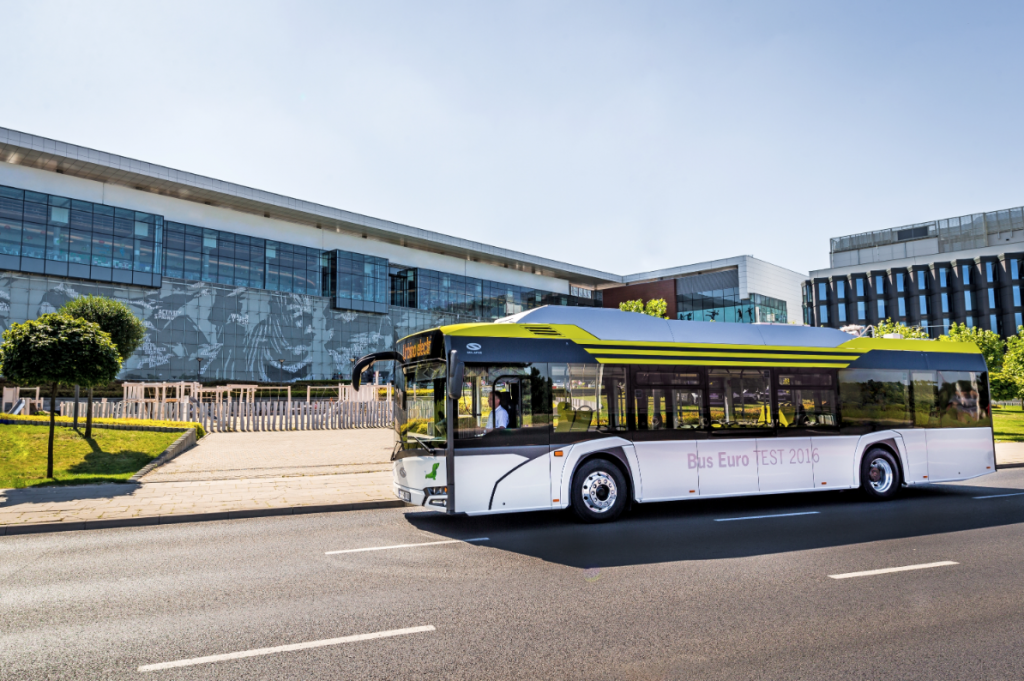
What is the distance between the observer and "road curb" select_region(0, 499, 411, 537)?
8.98 m

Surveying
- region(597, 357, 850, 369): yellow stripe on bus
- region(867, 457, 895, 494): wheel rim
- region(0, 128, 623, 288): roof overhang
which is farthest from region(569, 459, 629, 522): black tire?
region(0, 128, 623, 288): roof overhang

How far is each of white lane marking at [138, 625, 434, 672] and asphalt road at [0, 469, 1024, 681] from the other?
0.06m

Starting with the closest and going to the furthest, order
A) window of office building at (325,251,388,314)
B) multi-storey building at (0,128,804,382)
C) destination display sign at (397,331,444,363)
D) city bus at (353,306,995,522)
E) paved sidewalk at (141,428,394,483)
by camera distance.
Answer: city bus at (353,306,995,522)
destination display sign at (397,331,444,363)
paved sidewalk at (141,428,394,483)
multi-storey building at (0,128,804,382)
window of office building at (325,251,388,314)

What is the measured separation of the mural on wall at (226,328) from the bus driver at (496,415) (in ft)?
141

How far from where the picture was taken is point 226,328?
166 ft

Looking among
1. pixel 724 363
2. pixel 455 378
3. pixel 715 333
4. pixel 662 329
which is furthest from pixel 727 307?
pixel 455 378

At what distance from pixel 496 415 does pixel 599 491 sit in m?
1.93

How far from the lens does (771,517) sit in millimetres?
9922

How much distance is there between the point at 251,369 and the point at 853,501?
157 ft

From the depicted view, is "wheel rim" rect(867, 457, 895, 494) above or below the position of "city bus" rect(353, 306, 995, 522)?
below

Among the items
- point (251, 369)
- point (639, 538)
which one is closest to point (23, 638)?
point (639, 538)

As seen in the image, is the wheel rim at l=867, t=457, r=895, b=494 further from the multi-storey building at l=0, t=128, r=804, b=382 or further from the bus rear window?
the multi-storey building at l=0, t=128, r=804, b=382

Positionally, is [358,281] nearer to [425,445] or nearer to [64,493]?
[64,493]

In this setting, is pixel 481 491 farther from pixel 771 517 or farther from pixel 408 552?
pixel 771 517
